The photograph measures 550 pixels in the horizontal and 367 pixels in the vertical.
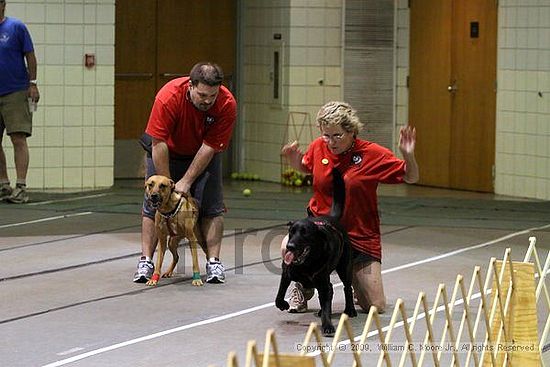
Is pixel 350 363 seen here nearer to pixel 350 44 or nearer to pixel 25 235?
pixel 25 235

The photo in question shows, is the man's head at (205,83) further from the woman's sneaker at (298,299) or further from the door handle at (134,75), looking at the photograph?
the door handle at (134,75)

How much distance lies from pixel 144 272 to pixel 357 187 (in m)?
1.55

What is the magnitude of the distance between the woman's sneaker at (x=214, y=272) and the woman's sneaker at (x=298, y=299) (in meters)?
0.91

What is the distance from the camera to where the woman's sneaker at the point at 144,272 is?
7.69 meters

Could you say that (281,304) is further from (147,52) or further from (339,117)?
(147,52)

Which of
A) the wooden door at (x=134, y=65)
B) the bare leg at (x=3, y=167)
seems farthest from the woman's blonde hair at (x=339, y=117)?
the wooden door at (x=134, y=65)

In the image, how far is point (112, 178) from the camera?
12656 mm

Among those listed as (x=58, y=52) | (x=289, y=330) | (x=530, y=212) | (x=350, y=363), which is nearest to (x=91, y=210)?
(x=58, y=52)

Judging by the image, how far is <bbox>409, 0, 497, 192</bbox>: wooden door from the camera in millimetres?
12797

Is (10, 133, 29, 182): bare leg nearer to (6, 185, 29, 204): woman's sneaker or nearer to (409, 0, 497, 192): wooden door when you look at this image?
(6, 185, 29, 204): woman's sneaker

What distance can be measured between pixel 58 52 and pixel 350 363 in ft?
23.7

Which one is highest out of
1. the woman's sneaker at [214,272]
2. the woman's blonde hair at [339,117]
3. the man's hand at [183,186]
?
the woman's blonde hair at [339,117]

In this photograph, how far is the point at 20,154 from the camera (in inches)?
441

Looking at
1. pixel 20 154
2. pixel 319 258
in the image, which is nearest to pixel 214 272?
pixel 319 258
